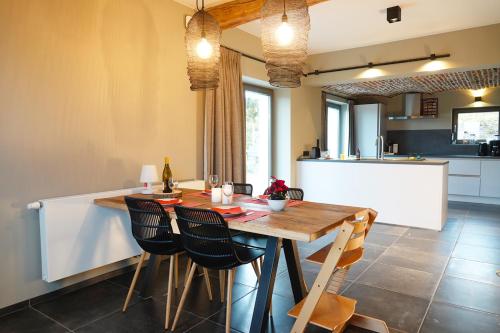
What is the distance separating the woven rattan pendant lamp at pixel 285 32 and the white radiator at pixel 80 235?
1.71 meters

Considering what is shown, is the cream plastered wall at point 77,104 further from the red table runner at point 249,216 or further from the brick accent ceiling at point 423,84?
the brick accent ceiling at point 423,84

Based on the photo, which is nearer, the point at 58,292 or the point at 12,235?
the point at 12,235

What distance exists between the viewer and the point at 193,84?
2.65 m

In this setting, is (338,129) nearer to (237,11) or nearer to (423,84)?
(423,84)

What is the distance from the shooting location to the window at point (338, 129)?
7.13 meters

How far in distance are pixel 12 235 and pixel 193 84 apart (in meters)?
1.67

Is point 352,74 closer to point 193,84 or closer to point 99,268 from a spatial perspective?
point 193,84

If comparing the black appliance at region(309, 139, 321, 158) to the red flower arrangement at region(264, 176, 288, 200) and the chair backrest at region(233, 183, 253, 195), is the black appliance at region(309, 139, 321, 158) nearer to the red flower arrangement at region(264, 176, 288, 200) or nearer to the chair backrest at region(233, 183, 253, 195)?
the chair backrest at region(233, 183, 253, 195)

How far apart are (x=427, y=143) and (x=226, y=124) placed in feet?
18.5

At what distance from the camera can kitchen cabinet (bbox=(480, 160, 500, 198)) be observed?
6199 mm

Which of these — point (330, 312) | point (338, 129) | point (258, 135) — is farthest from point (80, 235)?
point (338, 129)

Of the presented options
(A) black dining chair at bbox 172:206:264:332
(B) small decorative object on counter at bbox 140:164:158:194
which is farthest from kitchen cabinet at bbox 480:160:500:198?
(B) small decorative object on counter at bbox 140:164:158:194

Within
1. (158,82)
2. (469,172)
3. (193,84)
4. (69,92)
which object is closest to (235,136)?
(158,82)

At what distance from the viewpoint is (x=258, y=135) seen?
535cm
